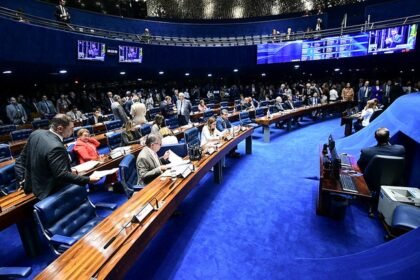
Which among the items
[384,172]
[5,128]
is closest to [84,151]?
[384,172]

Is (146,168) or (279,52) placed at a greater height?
(279,52)

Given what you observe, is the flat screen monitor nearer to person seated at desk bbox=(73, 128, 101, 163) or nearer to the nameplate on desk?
person seated at desk bbox=(73, 128, 101, 163)

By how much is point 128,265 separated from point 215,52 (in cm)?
1417

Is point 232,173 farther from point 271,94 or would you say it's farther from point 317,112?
point 271,94

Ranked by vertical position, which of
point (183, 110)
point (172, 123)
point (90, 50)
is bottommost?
point (172, 123)

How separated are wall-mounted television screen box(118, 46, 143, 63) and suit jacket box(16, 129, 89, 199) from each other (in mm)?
9519

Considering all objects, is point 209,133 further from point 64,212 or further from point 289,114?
point 289,114

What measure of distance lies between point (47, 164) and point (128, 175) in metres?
0.91

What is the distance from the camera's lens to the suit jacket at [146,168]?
3.19m

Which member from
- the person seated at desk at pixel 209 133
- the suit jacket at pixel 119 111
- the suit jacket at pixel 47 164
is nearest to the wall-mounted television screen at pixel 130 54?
the suit jacket at pixel 119 111

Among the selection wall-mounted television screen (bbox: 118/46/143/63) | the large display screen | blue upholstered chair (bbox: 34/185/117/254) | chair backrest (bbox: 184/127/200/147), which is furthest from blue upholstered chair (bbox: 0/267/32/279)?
the large display screen

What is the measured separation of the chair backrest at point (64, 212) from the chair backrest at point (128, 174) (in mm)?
450

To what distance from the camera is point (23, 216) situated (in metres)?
2.50

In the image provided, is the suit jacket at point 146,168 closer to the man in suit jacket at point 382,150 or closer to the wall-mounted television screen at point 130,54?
the man in suit jacket at point 382,150
